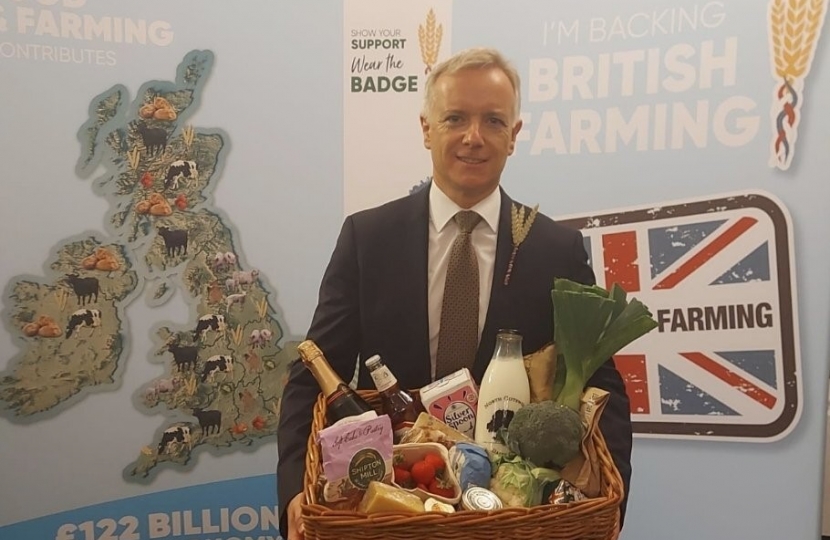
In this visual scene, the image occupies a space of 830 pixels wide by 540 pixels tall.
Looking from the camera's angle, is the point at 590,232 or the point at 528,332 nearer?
the point at 528,332

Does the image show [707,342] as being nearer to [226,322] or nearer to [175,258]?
[226,322]

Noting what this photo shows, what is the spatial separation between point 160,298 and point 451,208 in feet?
2.82

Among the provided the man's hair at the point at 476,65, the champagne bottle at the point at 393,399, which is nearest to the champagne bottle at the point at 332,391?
the champagne bottle at the point at 393,399

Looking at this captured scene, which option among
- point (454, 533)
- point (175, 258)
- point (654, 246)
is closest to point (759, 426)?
point (654, 246)

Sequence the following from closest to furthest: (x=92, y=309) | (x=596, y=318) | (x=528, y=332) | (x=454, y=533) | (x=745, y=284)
A: (x=454, y=533) → (x=596, y=318) → (x=528, y=332) → (x=745, y=284) → (x=92, y=309)

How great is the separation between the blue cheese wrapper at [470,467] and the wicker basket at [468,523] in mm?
108

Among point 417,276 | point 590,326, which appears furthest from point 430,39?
point 590,326

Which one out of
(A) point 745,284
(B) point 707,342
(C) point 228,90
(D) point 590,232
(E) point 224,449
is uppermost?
(C) point 228,90

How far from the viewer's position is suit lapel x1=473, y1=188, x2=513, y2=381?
138 cm

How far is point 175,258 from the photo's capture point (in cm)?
184

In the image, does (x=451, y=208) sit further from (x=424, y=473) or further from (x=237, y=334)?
(x=237, y=334)

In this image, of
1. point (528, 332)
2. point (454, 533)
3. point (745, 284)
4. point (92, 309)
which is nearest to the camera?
point (454, 533)

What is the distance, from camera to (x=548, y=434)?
1090 mm

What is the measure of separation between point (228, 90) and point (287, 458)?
101 cm
